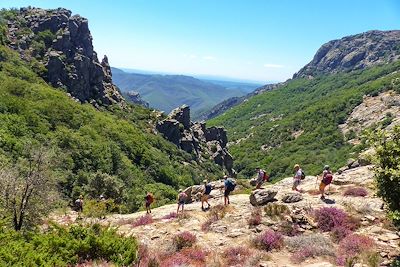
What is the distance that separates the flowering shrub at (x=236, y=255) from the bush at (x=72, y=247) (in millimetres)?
4556

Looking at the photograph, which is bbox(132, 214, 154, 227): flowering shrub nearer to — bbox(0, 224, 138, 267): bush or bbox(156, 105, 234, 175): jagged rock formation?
bbox(0, 224, 138, 267): bush

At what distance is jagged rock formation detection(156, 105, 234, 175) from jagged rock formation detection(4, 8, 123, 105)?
755 inches

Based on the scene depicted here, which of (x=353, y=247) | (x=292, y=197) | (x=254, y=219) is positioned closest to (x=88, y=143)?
(x=292, y=197)

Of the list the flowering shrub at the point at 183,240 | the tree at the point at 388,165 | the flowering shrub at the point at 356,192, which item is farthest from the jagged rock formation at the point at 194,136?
the tree at the point at 388,165

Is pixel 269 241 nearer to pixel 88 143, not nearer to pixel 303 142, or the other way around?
pixel 88 143

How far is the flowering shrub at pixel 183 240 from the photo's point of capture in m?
20.7

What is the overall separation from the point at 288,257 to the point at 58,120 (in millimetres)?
72719

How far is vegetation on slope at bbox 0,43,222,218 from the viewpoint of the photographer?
58.6 m

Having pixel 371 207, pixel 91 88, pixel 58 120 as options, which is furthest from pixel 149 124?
pixel 371 207

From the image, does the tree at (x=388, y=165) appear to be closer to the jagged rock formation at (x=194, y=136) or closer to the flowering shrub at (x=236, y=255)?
the flowering shrub at (x=236, y=255)

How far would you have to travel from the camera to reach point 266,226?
22.6 meters

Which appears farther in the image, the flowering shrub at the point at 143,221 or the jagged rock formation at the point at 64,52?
the jagged rock formation at the point at 64,52

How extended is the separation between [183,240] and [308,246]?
6604 millimetres

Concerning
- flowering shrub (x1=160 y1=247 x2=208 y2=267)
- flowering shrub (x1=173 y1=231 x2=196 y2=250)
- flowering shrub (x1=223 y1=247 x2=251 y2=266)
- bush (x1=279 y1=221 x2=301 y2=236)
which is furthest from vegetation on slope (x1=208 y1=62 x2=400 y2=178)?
flowering shrub (x1=160 y1=247 x2=208 y2=267)
